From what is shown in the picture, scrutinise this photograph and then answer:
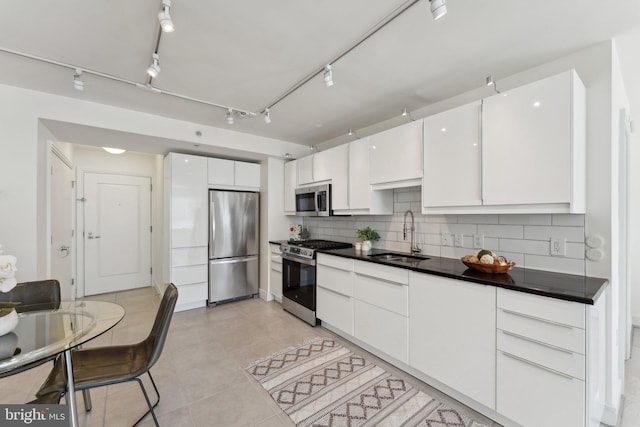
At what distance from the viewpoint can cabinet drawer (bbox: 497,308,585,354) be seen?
1450 millimetres

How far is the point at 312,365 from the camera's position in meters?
2.51

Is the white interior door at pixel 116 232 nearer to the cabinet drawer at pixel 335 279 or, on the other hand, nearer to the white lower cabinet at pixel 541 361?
the cabinet drawer at pixel 335 279

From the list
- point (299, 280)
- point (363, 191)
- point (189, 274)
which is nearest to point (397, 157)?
point (363, 191)

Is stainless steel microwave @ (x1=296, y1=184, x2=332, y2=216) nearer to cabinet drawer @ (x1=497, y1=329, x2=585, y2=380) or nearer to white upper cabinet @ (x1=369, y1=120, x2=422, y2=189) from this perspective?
white upper cabinet @ (x1=369, y1=120, x2=422, y2=189)

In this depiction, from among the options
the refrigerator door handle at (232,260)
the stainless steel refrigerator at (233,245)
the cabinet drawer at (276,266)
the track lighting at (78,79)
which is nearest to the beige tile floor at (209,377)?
the stainless steel refrigerator at (233,245)

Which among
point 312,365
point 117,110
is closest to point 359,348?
point 312,365

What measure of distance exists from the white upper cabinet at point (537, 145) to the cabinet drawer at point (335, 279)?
59.2 inches

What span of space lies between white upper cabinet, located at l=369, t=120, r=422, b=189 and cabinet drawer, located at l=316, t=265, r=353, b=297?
1.03 m

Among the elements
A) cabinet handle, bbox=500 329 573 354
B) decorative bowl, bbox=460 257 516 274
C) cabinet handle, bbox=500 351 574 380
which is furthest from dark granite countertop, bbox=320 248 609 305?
cabinet handle, bbox=500 351 574 380

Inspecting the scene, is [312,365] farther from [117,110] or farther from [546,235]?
[117,110]

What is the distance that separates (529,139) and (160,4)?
2.42 m

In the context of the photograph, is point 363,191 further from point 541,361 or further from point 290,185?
point 541,361

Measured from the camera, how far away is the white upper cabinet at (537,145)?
171cm

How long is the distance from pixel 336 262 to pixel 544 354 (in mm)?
1856
